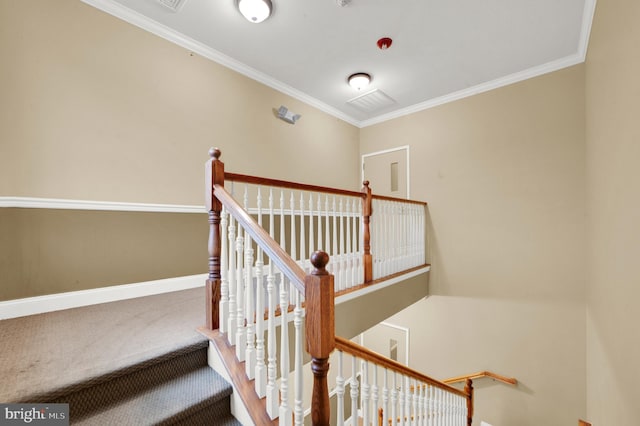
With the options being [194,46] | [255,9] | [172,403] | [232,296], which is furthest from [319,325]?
[194,46]

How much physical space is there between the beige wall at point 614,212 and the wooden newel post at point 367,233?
1833mm

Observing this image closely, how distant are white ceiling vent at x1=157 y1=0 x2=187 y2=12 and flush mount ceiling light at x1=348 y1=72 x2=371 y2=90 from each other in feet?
6.51

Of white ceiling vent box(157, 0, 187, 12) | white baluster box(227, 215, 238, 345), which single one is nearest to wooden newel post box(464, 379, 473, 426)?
white baluster box(227, 215, 238, 345)

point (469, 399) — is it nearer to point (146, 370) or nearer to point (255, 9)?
point (146, 370)

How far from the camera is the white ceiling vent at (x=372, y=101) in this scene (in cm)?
396

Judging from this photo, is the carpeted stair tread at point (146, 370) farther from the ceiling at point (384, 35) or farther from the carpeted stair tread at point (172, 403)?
the ceiling at point (384, 35)

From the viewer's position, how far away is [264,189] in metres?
3.46

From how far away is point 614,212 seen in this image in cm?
188

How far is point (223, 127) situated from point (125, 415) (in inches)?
105

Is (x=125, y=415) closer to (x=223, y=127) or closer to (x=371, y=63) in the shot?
(x=223, y=127)

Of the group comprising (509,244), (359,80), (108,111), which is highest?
(359,80)

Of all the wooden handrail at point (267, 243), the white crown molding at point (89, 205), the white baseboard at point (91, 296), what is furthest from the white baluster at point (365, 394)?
the white crown molding at point (89, 205)

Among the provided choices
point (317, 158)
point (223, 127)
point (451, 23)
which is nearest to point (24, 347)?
point (223, 127)

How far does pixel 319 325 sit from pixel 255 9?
2.65 meters
